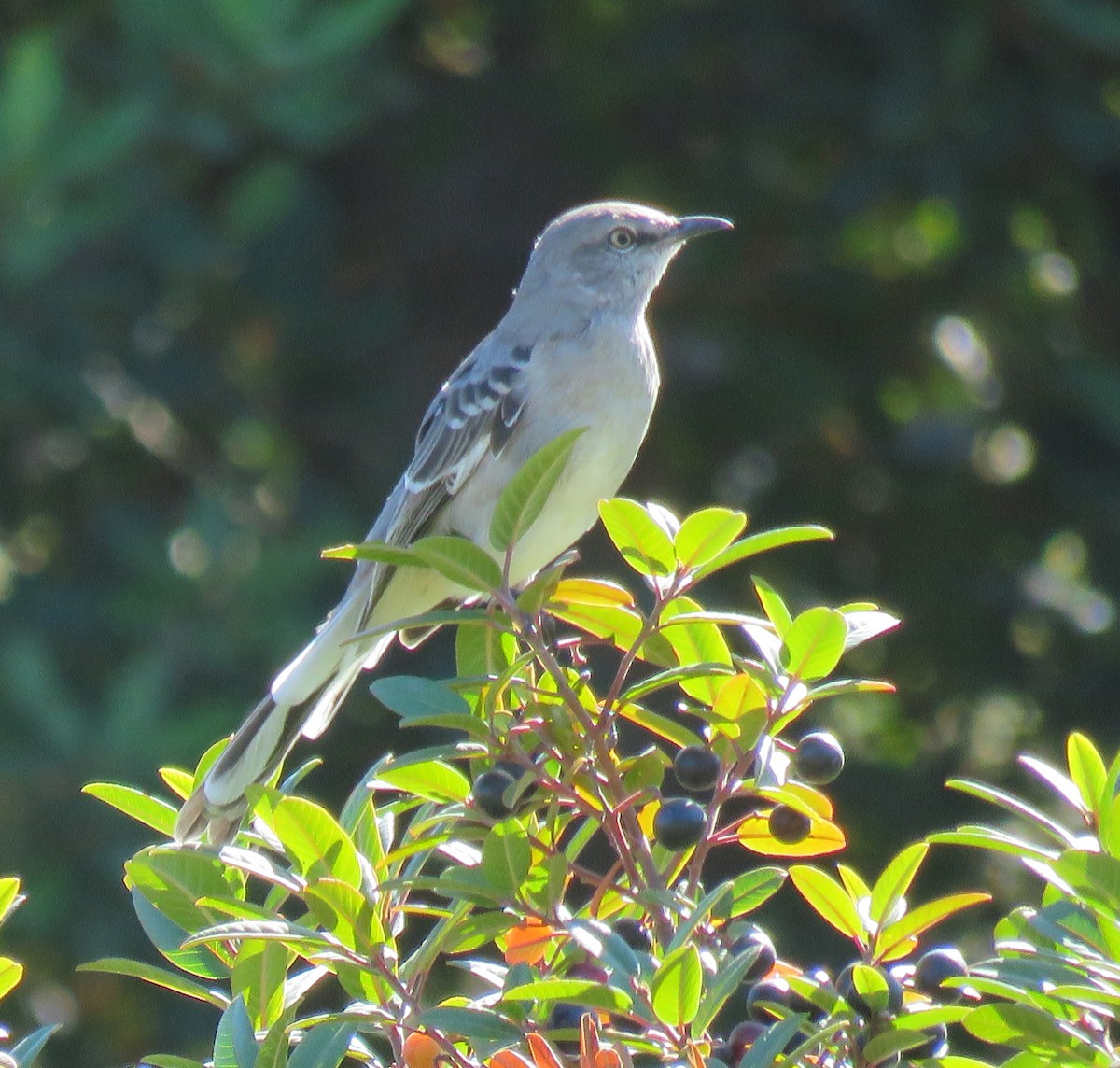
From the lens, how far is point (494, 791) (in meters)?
2.47

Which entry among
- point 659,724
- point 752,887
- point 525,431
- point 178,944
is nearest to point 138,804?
point 178,944

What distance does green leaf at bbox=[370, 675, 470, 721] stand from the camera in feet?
8.18

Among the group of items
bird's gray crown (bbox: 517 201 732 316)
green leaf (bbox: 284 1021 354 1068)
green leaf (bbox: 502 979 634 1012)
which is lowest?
green leaf (bbox: 284 1021 354 1068)

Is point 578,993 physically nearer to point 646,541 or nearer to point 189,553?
point 646,541

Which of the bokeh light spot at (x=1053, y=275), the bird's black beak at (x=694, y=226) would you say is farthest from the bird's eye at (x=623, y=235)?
the bokeh light spot at (x=1053, y=275)

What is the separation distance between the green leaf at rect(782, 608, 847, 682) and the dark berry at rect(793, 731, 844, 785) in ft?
0.33

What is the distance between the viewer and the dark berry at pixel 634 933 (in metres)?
2.51

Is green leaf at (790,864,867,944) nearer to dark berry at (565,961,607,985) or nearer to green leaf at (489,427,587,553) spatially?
dark berry at (565,961,607,985)

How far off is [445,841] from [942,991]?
920mm

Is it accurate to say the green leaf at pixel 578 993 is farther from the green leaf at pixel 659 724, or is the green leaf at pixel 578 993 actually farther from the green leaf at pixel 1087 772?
the green leaf at pixel 1087 772

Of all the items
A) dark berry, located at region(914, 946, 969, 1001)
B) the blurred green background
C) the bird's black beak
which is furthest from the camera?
the blurred green background

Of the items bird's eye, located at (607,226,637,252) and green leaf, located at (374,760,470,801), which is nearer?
green leaf, located at (374,760,470,801)

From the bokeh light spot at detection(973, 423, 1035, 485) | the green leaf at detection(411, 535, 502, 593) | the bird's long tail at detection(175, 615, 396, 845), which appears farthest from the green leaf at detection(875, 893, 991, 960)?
the bokeh light spot at detection(973, 423, 1035, 485)

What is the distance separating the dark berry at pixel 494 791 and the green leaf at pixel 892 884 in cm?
56
